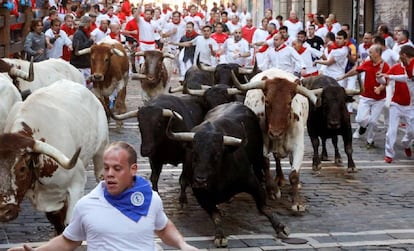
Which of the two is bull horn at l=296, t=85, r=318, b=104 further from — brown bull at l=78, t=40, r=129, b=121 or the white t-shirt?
brown bull at l=78, t=40, r=129, b=121

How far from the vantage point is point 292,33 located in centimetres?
2605

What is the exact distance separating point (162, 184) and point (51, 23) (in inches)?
352

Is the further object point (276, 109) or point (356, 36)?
point (356, 36)

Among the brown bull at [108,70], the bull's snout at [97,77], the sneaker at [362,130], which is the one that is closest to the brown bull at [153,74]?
the brown bull at [108,70]

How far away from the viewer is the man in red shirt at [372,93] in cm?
1523

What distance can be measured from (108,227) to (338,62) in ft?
47.8

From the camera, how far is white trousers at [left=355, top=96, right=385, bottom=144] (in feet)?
50.2

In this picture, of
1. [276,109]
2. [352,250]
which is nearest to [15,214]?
[352,250]

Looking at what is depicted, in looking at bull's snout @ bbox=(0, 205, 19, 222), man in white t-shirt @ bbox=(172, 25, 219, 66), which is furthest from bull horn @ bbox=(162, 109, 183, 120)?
man in white t-shirt @ bbox=(172, 25, 219, 66)

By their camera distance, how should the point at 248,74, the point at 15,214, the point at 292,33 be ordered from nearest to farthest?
1. the point at 15,214
2. the point at 248,74
3. the point at 292,33

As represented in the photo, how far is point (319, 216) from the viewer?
1023 centimetres

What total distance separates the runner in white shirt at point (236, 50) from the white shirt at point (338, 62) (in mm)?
3436

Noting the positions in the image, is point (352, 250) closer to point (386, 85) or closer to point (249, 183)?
point (249, 183)

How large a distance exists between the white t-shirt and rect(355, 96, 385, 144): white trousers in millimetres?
10765
